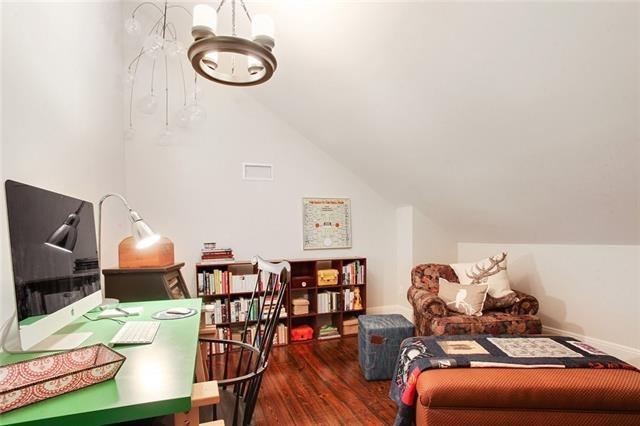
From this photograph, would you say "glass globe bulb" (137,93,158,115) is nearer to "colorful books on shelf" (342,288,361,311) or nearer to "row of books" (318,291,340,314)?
"row of books" (318,291,340,314)

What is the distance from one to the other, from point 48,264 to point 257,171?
2.68 m

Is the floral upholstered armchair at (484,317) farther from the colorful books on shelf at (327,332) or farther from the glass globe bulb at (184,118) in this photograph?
the glass globe bulb at (184,118)

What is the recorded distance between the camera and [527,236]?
121 inches

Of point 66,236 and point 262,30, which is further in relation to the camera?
point 262,30

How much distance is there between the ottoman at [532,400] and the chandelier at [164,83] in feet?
9.94

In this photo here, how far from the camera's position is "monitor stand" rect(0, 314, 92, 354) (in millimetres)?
990

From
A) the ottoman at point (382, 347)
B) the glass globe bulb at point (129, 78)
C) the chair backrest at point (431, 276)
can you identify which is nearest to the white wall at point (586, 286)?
the chair backrest at point (431, 276)

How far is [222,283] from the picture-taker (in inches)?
124

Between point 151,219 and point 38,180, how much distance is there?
5.87 feet

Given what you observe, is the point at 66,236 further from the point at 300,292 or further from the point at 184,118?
the point at 300,292

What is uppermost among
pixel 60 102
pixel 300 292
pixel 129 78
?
pixel 129 78

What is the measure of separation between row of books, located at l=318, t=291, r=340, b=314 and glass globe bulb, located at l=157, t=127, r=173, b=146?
2336 mm

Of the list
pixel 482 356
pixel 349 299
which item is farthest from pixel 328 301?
pixel 482 356

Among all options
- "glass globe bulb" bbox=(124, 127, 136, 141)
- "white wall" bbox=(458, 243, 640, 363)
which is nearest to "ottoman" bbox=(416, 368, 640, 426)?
"white wall" bbox=(458, 243, 640, 363)
